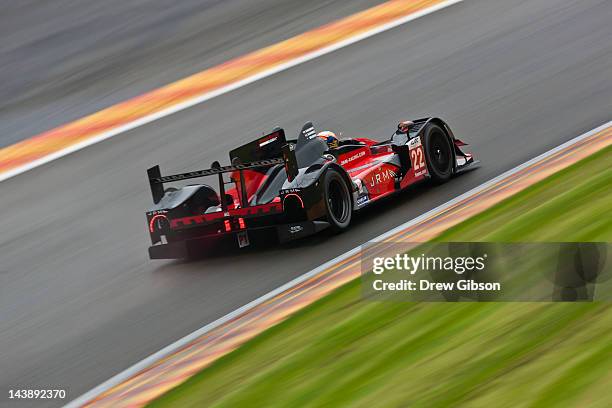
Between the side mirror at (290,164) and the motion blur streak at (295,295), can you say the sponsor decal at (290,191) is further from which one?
the motion blur streak at (295,295)

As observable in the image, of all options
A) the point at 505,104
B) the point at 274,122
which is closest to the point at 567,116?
the point at 505,104

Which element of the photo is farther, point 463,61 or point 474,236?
point 463,61

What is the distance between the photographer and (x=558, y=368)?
18.4ft

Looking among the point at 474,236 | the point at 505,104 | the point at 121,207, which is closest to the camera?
the point at 474,236

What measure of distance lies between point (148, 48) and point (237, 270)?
25.8 ft

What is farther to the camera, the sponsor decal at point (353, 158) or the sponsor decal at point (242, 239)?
the sponsor decal at point (353, 158)

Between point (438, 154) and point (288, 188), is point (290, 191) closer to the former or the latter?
point (288, 188)

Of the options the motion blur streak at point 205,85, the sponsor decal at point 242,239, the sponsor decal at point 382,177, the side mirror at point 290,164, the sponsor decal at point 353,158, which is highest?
the motion blur streak at point 205,85

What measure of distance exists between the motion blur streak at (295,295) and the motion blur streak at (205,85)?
5549 mm

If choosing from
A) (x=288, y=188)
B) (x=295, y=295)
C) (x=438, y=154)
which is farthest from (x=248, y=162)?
(x=295, y=295)

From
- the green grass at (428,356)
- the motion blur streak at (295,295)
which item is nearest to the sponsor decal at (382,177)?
the motion blur streak at (295,295)

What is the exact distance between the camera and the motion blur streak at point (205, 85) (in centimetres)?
1387

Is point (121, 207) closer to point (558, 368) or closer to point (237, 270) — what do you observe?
point (237, 270)

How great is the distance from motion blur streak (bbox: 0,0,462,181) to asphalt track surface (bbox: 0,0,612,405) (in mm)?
287
